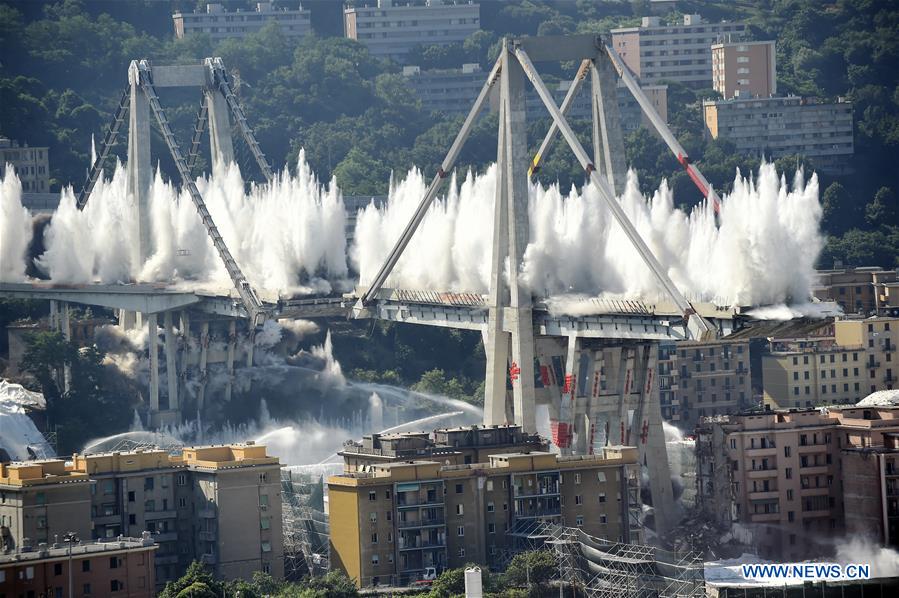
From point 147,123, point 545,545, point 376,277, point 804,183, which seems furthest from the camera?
point 804,183

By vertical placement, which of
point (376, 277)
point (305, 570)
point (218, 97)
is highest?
point (218, 97)

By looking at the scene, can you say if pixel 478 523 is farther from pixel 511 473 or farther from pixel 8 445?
pixel 8 445

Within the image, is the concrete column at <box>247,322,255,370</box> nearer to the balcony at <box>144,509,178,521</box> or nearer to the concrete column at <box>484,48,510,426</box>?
the concrete column at <box>484,48,510,426</box>

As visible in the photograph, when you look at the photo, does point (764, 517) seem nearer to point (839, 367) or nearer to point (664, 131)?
point (664, 131)

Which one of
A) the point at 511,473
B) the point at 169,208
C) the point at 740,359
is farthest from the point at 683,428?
the point at 511,473

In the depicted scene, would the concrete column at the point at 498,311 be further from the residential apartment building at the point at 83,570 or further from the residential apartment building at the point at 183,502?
the residential apartment building at the point at 83,570

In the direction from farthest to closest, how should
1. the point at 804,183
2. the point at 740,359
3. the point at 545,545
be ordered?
the point at 804,183, the point at 740,359, the point at 545,545

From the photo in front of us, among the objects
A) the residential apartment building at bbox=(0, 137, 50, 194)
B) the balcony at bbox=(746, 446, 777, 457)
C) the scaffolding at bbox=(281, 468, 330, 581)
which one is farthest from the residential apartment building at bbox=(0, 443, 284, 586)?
the residential apartment building at bbox=(0, 137, 50, 194)
